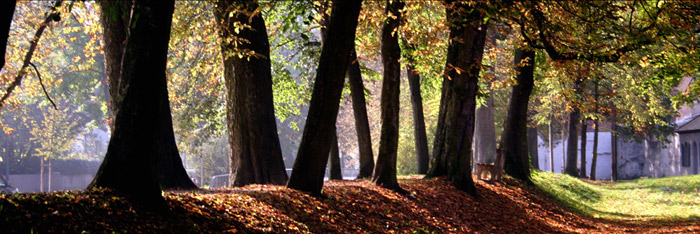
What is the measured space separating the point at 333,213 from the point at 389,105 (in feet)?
13.5

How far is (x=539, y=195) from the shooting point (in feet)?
72.1

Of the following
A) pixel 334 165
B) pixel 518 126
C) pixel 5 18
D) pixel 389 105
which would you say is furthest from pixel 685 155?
pixel 5 18

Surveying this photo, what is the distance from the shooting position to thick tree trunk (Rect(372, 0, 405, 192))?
15.2 metres

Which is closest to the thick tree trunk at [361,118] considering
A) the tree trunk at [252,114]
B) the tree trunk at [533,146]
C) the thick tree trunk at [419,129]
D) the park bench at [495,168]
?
the park bench at [495,168]

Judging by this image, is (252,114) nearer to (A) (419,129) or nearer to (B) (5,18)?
(B) (5,18)

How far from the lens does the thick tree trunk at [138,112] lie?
8.25 meters

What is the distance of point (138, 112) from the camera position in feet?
27.3

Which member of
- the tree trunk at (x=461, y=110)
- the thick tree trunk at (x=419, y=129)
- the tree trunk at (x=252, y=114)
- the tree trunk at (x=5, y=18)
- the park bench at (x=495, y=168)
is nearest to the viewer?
the tree trunk at (x=5, y=18)

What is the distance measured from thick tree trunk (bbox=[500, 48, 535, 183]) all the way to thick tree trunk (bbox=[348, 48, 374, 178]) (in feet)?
17.2

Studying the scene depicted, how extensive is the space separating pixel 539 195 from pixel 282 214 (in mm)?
13584

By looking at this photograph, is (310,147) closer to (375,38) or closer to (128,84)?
(128,84)

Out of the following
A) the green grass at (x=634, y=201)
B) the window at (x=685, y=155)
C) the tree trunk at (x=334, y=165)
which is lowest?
the green grass at (x=634, y=201)

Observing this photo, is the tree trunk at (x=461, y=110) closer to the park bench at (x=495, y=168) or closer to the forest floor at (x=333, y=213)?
the forest floor at (x=333, y=213)

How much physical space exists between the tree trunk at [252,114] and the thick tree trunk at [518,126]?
11029 millimetres
